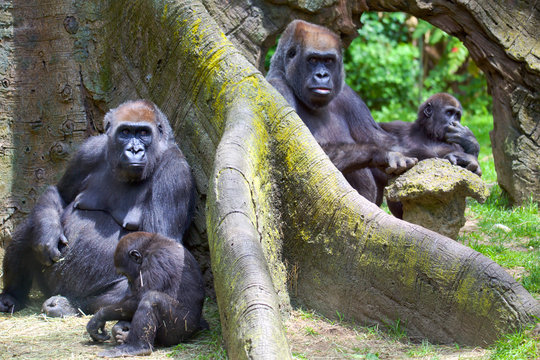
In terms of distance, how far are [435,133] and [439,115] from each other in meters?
0.17

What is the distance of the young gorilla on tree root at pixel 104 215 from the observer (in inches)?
174

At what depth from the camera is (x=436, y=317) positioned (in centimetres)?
357

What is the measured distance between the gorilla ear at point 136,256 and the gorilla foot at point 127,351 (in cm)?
56

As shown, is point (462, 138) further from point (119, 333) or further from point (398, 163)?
point (119, 333)

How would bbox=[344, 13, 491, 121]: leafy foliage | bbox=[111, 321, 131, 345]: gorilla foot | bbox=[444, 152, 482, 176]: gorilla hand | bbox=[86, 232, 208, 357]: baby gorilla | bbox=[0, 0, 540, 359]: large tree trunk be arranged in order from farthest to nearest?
1. bbox=[344, 13, 491, 121]: leafy foliage
2. bbox=[444, 152, 482, 176]: gorilla hand
3. bbox=[111, 321, 131, 345]: gorilla foot
4. bbox=[86, 232, 208, 357]: baby gorilla
5. bbox=[0, 0, 540, 359]: large tree trunk

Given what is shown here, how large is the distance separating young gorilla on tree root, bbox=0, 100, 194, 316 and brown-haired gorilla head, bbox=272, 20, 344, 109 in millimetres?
1433

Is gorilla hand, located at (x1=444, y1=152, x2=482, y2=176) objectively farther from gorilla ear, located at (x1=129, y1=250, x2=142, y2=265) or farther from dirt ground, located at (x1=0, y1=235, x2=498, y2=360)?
gorilla ear, located at (x1=129, y1=250, x2=142, y2=265)

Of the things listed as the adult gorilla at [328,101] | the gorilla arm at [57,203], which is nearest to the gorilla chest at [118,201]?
the gorilla arm at [57,203]

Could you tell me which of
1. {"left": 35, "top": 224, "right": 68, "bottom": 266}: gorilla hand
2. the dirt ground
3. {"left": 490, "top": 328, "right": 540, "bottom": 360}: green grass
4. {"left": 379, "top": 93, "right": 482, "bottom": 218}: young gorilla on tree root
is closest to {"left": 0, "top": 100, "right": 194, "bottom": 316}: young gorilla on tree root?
{"left": 35, "top": 224, "right": 68, "bottom": 266}: gorilla hand

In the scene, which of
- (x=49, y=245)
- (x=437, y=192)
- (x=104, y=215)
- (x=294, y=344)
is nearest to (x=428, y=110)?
(x=437, y=192)

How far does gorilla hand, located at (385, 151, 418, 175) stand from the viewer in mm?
4887

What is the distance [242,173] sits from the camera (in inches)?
149

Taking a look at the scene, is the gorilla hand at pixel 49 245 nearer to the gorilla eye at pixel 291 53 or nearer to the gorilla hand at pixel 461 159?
the gorilla eye at pixel 291 53

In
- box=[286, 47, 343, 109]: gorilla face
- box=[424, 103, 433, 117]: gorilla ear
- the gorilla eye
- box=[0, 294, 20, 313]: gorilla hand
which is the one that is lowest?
box=[0, 294, 20, 313]: gorilla hand
